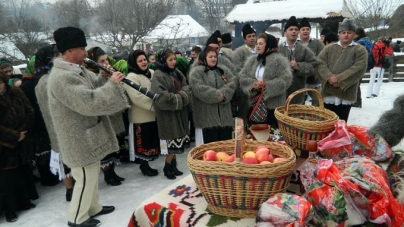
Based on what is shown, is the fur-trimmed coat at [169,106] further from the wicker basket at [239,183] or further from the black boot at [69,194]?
the wicker basket at [239,183]

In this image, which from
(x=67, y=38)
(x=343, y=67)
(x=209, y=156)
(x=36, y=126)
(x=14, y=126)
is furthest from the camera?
(x=343, y=67)

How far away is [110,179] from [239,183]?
2.90 meters

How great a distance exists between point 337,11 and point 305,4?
130 cm

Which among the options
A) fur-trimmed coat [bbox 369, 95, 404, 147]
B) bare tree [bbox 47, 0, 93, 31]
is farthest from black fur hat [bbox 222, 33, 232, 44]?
bare tree [bbox 47, 0, 93, 31]

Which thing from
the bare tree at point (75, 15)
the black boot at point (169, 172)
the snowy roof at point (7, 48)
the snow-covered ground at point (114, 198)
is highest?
the bare tree at point (75, 15)

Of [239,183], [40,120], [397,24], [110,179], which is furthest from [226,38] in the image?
[397,24]

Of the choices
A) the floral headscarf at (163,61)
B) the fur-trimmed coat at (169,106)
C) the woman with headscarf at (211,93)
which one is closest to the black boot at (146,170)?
the fur-trimmed coat at (169,106)

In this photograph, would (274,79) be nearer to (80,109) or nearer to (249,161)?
(80,109)

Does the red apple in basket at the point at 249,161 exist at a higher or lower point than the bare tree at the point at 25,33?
lower

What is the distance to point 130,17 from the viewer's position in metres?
10.1

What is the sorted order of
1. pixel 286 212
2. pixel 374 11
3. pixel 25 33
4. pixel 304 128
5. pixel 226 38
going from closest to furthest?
pixel 286 212, pixel 304 128, pixel 226 38, pixel 25 33, pixel 374 11

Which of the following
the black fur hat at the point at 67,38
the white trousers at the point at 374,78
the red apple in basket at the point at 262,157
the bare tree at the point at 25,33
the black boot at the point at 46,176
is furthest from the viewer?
the bare tree at the point at 25,33

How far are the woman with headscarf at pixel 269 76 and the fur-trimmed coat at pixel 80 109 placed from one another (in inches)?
70.6

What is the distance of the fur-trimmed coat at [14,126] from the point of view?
308cm
